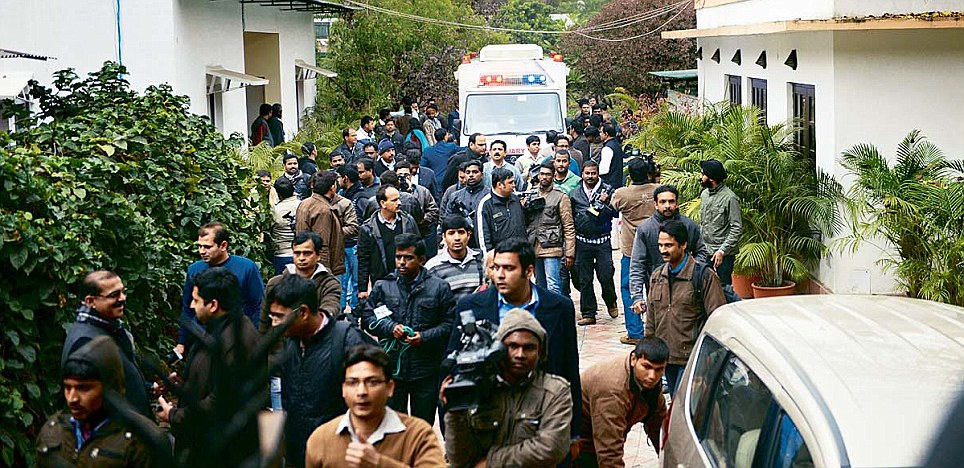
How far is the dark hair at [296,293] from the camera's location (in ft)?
19.7

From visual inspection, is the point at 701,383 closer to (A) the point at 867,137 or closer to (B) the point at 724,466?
(B) the point at 724,466

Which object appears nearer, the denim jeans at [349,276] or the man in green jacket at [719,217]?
the man in green jacket at [719,217]

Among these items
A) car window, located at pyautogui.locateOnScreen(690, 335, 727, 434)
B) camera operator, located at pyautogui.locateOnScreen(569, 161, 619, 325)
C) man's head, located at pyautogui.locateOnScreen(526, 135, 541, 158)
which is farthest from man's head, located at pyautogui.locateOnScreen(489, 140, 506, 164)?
car window, located at pyautogui.locateOnScreen(690, 335, 727, 434)

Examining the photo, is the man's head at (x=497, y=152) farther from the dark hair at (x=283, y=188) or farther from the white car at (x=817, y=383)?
the white car at (x=817, y=383)

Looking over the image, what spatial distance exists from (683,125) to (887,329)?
13460 millimetres

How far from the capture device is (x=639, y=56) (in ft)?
132

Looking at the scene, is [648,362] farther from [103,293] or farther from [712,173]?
[712,173]

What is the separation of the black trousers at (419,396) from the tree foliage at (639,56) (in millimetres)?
32282

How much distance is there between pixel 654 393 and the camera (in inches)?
256

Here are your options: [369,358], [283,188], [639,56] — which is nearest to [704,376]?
[369,358]

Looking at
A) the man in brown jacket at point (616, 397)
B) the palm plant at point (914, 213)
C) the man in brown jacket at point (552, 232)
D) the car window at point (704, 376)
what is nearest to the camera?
the car window at point (704, 376)

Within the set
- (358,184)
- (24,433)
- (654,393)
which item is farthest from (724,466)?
(358,184)

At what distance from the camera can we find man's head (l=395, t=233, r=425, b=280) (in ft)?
25.0

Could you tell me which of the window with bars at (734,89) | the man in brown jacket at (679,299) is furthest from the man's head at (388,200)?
the window with bars at (734,89)
